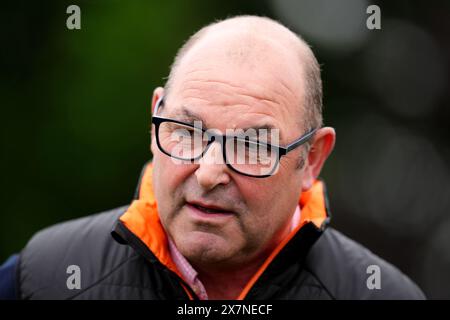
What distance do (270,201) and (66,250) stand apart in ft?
2.88

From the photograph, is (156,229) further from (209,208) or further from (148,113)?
(148,113)

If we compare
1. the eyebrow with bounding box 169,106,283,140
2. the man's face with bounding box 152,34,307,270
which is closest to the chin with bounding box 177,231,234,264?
the man's face with bounding box 152,34,307,270

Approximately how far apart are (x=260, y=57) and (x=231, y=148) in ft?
1.11

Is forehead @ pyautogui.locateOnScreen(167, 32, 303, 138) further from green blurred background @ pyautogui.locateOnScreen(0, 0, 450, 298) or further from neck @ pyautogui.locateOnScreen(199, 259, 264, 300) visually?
green blurred background @ pyautogui.locateOnScreen(0, 0, 450, 298)

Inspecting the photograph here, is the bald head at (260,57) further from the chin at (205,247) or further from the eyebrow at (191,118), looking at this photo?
the chin at (205,247)

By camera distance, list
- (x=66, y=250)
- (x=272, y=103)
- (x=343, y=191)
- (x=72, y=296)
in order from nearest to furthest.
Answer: (x=272, y=103) < (x=72, y=296) < (x=66, y=250) < (x=343, y=191)

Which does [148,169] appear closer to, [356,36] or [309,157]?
[309,157]

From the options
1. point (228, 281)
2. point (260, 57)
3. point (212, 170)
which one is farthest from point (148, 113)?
point (212, 170)

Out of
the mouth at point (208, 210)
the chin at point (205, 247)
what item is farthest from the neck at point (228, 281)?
the mouth at point (208, 210)

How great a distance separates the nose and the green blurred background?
395cm

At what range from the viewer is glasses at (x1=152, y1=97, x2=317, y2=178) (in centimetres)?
198

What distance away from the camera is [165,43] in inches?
242
